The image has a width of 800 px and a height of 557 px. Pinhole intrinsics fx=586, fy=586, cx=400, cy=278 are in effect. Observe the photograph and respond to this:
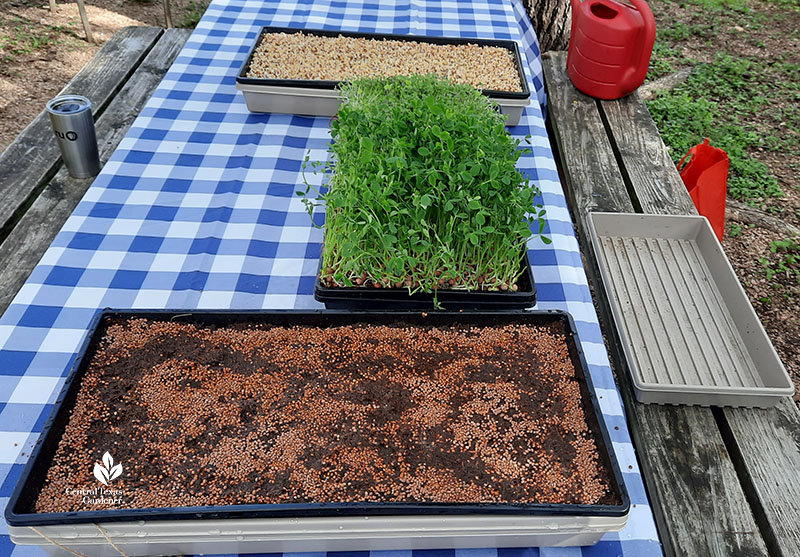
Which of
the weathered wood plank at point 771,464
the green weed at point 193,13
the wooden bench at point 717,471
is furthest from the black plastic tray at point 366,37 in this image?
the green weed at point 193,13

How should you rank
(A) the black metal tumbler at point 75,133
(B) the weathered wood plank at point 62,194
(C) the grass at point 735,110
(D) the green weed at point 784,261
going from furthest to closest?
1. (C) the grass at point 735,110
2. (D) the green weed at point 784,261
3. (A) the black metal tumbler at point 75,133
4. (B) the weathered wood plank at point 62,194

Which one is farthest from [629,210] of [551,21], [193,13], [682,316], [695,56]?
[193,13]

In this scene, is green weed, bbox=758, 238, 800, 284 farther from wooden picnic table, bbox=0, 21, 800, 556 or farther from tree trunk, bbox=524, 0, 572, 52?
tree trunk, bbox=524, 0, 572, 52

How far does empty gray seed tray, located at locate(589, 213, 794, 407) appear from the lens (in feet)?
4.13

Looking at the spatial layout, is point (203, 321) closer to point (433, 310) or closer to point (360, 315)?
point (360, 315)

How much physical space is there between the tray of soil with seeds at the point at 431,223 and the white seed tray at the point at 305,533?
446 mm

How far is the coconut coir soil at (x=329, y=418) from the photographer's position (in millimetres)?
875

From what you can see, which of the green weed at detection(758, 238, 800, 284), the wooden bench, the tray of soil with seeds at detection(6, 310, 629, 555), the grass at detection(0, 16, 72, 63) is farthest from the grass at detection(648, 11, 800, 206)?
the grass at detection(0, 16, 72, 63)

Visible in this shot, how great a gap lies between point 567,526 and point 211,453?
553 mm

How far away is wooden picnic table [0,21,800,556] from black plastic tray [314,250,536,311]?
36cm

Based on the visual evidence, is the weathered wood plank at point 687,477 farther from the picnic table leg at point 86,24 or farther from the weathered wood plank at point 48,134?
the picnic table leg at point 86,24

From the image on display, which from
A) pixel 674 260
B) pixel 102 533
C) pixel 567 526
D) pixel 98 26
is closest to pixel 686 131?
pixel 674 260

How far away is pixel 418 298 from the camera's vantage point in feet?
3.92

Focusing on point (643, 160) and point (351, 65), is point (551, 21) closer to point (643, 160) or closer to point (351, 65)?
point (643, 160)
